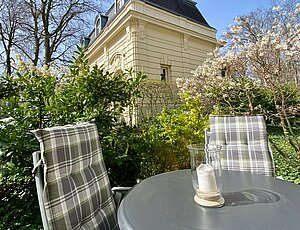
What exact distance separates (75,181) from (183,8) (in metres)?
9.91

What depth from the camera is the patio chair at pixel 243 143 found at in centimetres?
190

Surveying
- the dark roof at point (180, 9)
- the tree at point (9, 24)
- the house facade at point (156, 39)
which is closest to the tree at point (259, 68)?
the house facade at point (156, 39)

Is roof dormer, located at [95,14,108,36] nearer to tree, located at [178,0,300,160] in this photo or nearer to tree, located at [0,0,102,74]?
tree, located at [0,0,102,74]

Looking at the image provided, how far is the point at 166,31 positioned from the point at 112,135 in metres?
6.67

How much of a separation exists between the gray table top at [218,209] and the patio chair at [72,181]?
255 mm

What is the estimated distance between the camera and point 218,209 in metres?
1.04

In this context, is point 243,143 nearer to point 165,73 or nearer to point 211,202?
point 211,202

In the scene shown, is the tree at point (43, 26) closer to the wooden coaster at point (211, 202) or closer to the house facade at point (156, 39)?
the house facade at point (156, 39)

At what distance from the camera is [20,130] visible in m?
1.92

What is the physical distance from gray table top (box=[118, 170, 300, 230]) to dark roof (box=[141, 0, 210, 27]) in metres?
7.56

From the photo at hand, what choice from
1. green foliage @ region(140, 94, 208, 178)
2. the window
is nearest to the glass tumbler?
green foliage @ region(140, 94, 208, 178)

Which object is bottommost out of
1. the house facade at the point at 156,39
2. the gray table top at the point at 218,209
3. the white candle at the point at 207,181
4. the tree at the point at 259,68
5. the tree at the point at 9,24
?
the gray table top at the point at 218,209

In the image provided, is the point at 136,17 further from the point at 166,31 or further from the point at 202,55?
the point at 202,55

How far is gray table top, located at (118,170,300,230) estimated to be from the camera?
889 mm
